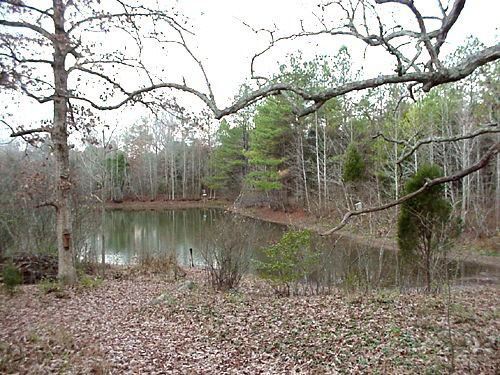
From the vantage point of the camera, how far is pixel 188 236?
845 inches

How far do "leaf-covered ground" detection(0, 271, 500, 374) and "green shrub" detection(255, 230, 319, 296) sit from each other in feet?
2.42

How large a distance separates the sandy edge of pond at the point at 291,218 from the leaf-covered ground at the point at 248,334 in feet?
5.06

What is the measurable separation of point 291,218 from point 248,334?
53.0ft

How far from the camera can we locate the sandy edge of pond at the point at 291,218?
1083cm

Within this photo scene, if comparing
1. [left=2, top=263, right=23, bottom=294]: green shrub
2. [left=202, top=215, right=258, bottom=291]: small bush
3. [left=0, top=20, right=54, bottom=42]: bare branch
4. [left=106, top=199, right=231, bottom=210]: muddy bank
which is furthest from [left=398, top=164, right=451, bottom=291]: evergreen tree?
[left=106, top=199, right=231, bottom=210]: muddy bank

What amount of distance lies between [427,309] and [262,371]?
3.33m

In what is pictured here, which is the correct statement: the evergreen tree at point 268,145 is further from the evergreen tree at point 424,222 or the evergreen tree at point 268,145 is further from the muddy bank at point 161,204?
the evergreen tree at point 424,222

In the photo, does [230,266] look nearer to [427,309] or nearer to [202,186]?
[427,309]

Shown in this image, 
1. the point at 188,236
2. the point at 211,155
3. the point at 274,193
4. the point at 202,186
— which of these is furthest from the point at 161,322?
the point at 202,186

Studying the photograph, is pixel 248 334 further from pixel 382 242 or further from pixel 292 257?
pixel 382 242

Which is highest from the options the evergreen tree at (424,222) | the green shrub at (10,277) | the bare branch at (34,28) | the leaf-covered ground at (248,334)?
the bare branch at (34,28)

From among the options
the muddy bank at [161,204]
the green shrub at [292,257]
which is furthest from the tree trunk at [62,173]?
the muddy bank at [161,204]

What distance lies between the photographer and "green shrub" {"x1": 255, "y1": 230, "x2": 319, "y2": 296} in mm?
8852

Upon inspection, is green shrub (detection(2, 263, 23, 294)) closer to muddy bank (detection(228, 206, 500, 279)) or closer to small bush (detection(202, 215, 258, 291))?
small bush (detection(202, 215, 258, 291))
